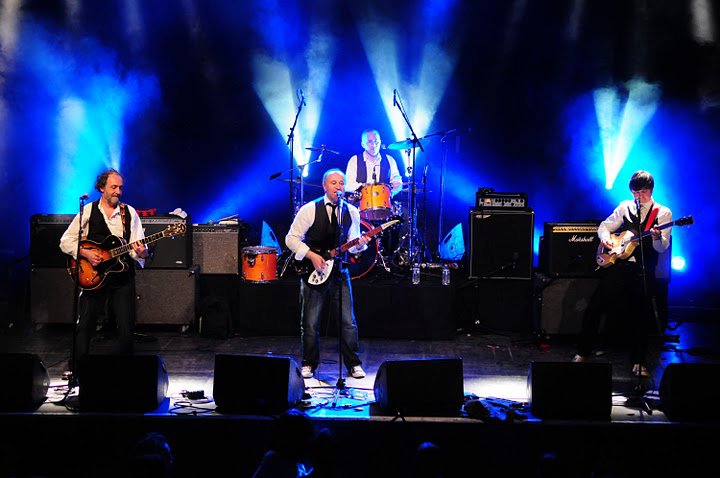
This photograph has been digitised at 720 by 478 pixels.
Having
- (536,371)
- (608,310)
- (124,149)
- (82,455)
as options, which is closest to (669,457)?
(536,371)

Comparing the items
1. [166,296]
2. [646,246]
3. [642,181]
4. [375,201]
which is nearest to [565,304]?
[646,246]

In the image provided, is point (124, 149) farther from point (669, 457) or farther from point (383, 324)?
point (669, 457)

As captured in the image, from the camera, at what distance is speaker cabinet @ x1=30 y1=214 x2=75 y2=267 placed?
9234mm

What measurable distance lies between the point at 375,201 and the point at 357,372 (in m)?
3.03

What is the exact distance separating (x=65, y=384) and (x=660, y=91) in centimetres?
864

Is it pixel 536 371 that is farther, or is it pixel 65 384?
pixel 65 384

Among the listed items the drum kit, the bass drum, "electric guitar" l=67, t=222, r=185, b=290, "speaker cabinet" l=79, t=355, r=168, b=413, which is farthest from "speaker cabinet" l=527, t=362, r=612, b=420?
the bass drum

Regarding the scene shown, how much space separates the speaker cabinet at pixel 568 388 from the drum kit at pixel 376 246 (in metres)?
4.09

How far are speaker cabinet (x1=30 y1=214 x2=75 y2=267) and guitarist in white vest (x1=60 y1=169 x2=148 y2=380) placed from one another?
2.76 m

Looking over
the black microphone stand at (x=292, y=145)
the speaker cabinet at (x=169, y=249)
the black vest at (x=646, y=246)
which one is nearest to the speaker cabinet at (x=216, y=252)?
the speaker cabinet at (x=169, y=249)

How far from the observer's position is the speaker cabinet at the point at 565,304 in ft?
29.2

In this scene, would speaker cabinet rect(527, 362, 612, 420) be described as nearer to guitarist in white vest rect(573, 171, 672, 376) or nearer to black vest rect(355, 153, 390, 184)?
guitarist in white vest rect(573, 171, 672, 376)

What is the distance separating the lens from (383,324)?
8859mm

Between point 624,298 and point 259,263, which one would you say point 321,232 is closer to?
point 259,263
